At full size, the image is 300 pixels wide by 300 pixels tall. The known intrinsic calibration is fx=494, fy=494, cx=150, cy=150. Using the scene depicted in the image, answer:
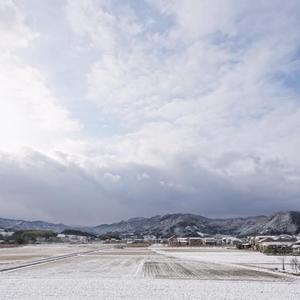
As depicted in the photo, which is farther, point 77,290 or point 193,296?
point 77,290

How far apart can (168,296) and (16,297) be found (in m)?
7.46

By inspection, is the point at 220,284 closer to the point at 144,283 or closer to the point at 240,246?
the point at 144,283

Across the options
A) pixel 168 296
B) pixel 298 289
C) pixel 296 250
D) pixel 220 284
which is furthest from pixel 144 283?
pixel 296 250

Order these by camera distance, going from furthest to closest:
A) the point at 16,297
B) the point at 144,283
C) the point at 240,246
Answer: the point at 240,246 < the point at 144,283 < the point at 16,297

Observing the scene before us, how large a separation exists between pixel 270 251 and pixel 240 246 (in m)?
45.9

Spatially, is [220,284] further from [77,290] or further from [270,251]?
[270,251]

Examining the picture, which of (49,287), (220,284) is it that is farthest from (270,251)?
(49,287)

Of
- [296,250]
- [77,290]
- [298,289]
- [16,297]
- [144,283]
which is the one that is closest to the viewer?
[16,297]

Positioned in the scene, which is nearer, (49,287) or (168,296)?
(168,296)

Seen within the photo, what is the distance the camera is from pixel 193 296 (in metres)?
25.0

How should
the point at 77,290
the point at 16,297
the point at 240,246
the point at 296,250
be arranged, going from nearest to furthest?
1. the point at 16,297
2. the point at 77,290
3. the point at 296,250
4. the point at 240,246

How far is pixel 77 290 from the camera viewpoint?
27.5 metres

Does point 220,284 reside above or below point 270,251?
below

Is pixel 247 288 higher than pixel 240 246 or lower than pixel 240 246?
lower
